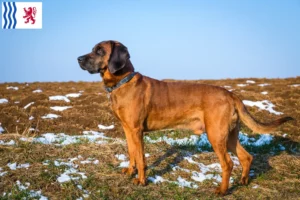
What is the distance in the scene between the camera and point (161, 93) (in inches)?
247

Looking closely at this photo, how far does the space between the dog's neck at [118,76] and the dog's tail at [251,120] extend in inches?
79.4

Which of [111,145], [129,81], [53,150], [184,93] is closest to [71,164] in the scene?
[53,150]

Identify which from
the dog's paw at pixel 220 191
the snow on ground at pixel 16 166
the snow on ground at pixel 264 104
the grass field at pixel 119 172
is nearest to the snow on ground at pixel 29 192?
the grass field at pixel 119 172

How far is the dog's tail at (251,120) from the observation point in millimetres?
6258

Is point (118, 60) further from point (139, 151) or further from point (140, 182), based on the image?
point (140, 182)

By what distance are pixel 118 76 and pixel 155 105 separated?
852 mm

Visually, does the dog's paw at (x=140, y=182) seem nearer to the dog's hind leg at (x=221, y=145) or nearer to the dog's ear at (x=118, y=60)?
the dog's hind leg at (x=221, y=145)

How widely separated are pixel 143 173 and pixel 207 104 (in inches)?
65.5

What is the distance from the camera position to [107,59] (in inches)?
236

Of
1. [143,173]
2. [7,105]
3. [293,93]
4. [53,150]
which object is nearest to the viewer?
[143,173]

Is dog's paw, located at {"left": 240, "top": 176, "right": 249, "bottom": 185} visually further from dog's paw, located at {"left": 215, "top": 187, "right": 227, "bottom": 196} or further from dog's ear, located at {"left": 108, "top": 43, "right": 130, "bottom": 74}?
dog's ear, located at {"left": 108, "top": 43, "right": 130, "bottom": 74}

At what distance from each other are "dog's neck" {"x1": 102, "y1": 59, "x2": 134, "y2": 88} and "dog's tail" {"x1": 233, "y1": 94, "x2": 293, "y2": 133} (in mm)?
2017

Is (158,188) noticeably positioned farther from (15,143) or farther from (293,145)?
(293,145)

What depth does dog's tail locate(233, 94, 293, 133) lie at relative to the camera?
6258mm
